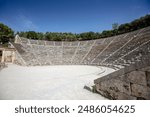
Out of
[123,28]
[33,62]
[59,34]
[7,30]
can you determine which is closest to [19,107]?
[33,62]

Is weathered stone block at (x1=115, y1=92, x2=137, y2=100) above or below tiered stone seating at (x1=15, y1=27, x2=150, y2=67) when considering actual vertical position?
below

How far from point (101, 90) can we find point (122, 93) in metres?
1.12

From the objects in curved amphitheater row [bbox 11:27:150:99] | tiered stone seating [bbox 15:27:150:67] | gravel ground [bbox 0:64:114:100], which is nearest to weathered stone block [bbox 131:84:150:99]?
curved amphitheater row [bbox 11:27:150:99]

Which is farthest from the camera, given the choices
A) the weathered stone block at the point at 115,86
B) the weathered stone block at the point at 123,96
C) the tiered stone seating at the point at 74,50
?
the tiered stone seating at the point at 74,50

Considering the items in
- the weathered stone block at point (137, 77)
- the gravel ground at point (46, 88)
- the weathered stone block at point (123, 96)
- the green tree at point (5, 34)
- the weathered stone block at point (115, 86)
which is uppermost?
the green tree at point (5, 34)

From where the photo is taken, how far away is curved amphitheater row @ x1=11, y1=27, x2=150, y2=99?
3813mm

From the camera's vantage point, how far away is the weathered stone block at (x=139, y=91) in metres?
3.57

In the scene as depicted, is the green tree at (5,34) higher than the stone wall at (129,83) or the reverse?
higher

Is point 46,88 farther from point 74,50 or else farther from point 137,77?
point 74,50

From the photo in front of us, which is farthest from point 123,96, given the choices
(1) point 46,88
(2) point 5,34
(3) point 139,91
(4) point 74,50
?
(2) point 5,34

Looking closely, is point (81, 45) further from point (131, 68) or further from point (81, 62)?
point (131, 68)

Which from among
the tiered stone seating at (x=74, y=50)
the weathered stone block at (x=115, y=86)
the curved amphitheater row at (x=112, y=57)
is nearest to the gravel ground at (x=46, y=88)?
the weathered stone block at (x=115, y=86)

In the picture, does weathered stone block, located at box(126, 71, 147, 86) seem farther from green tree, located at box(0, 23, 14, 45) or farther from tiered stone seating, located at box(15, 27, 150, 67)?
green tree, located at box(0, 23, 14, 45)

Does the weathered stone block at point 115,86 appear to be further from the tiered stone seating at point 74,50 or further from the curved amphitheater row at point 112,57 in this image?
the tiered stone seating at point 74,50
